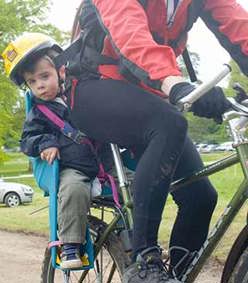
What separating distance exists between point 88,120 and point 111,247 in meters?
0.90

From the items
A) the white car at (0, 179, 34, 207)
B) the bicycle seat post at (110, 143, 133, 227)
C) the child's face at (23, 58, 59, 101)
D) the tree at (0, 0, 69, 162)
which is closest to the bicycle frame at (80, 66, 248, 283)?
the bicycle seat post at (110, 143, 133, 227)

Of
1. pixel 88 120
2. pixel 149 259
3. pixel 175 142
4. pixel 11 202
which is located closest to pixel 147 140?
pixel 175 142

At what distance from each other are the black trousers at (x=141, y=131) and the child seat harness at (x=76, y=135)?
1.16 feet

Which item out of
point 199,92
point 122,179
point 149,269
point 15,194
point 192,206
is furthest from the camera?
point 15,194

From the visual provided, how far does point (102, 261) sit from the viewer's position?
12.1 ft

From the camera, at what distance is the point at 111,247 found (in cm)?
354

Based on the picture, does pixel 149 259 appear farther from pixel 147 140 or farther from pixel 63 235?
pixel 63 235

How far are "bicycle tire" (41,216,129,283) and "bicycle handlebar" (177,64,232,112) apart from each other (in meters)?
1.34

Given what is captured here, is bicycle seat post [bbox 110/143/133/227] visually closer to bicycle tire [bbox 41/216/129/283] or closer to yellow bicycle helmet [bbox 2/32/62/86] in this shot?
bicycle tire [bbox 41/216/129/283]

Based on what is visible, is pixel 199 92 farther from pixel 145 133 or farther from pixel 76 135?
pixel 76 135

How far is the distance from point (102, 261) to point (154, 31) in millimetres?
1462

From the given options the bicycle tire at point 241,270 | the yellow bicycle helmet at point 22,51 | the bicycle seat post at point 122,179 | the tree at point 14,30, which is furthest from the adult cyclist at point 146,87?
the tree at point 14,30

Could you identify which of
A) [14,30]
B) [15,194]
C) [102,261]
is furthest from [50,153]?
[14,30]

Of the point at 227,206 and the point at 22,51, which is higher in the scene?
the point at 22,51
